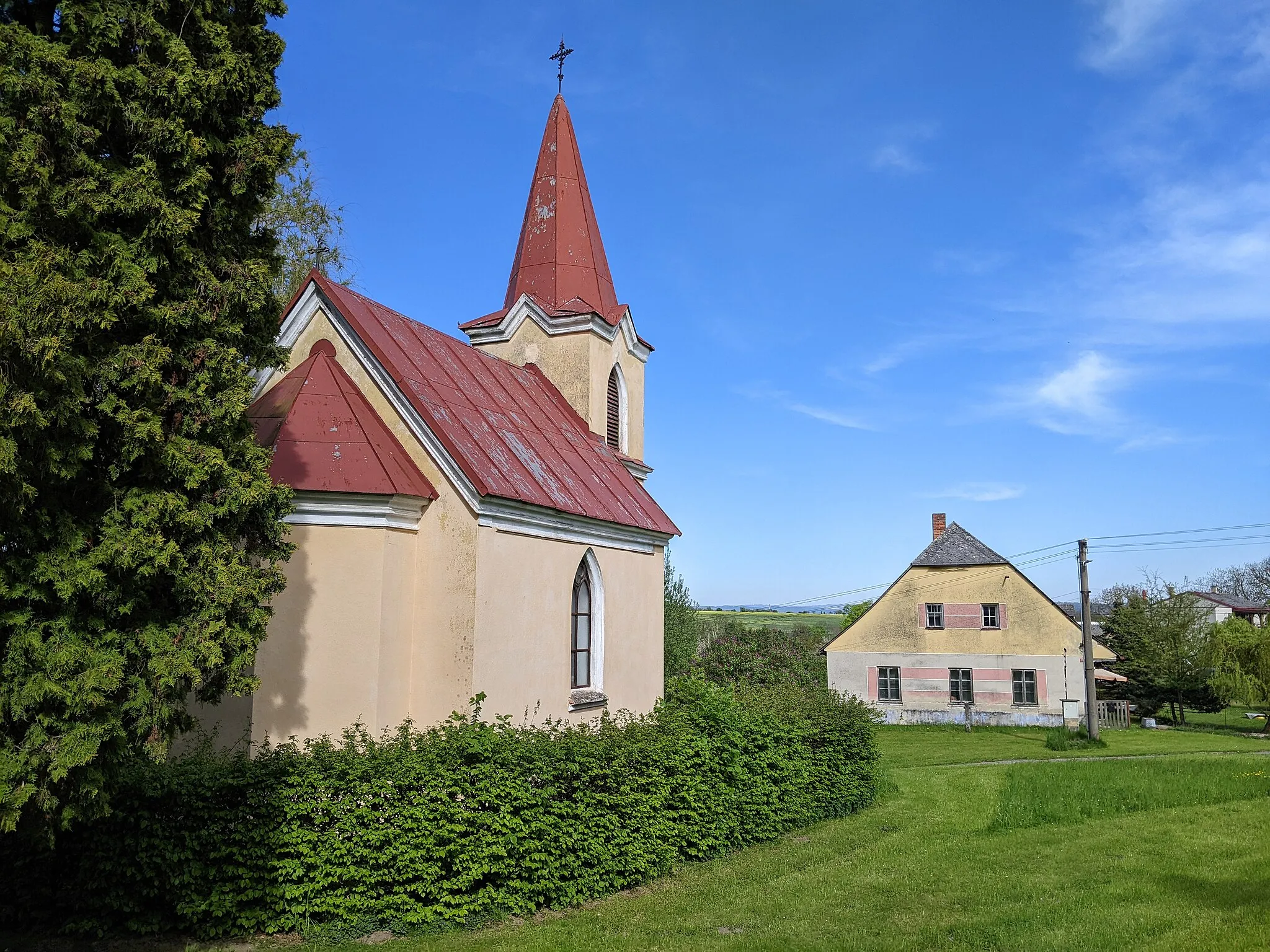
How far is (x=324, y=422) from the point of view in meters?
13.2

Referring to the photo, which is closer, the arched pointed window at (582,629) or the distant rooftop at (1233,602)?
the arched pointed window at (582,629)

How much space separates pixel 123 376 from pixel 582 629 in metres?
10.7

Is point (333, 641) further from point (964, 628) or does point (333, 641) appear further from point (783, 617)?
point (783, 617)

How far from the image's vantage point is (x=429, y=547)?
1316 centimetres

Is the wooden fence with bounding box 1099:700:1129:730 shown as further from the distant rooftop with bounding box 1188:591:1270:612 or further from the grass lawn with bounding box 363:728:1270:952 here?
the distant rooftop with bounding box 1188:591:1270:612

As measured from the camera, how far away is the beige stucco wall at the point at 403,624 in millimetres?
12055

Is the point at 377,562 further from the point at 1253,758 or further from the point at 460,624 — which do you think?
the point at 1253,758

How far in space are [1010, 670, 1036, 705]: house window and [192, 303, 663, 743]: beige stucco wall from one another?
96.4 feet

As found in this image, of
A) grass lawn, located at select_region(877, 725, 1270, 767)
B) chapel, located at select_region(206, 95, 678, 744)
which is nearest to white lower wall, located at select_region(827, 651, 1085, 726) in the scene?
grass lawn, located at select_region(877, 725, 1270, 767)

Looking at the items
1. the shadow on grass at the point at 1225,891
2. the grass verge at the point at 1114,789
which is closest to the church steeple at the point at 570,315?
the grass verge at the point at 1114,789

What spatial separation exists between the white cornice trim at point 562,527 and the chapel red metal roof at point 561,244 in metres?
6.35

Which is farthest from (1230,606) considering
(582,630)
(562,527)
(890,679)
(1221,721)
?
(562,527)

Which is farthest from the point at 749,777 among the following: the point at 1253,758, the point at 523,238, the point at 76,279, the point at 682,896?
the point at 1253,758

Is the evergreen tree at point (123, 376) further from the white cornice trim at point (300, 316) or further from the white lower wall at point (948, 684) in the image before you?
the white lower wall at point (948, 684)
